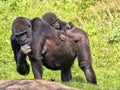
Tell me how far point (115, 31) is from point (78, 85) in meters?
5.41

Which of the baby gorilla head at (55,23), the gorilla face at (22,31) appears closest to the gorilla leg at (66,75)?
the baby gorilla head at (55,23)

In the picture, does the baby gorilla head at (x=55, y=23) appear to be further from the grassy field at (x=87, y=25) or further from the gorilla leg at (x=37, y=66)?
the grassy field at (x=87, y=25)

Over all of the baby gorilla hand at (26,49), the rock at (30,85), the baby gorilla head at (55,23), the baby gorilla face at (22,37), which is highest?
the baby gorilla head at (55,23)

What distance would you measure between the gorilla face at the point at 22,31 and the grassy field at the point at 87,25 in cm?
263

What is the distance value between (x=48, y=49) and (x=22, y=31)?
765mm

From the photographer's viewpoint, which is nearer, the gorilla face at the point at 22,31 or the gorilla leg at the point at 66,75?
the gorilla face at the point at 22,31

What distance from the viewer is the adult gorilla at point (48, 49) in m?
7.58

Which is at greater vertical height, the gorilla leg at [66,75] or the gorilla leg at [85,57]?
the gorilla leg at [85,57]

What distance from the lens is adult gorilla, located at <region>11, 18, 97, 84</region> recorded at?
758cm

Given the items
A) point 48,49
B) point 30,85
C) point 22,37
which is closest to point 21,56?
point 22,37

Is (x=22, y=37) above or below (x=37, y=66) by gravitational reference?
above

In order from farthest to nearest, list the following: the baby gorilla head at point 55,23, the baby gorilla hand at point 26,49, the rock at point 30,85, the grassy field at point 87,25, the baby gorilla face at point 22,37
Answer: the grassy field at point 87,25, the baby gorilla head at point 55,23, the baby gorilla face at point 22,37, the baby gorilla hand at point 26,49, the rock at point 30,85

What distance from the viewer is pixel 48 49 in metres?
8.16

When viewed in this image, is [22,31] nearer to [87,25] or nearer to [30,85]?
[30,85]
